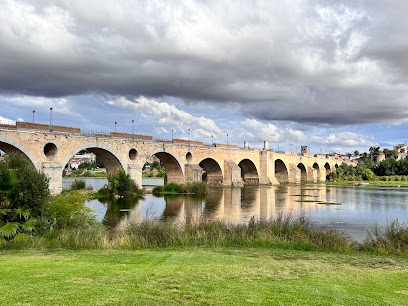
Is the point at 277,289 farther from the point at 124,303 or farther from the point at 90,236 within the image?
the point at 90,236

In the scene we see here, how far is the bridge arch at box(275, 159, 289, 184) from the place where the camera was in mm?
68250

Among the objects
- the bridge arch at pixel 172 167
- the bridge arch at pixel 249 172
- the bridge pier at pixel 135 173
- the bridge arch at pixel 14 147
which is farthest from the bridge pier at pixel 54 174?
the bridge arch at pixel 249 172

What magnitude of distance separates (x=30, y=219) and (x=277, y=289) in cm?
852

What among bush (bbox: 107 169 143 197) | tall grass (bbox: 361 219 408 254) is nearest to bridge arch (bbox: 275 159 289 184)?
bush (bbox: 107 169 143 197)

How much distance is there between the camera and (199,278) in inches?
255

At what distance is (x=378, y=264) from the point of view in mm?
8492

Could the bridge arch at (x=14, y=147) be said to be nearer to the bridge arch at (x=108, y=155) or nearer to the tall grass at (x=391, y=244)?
the bridge arch at (x=108, y=155)

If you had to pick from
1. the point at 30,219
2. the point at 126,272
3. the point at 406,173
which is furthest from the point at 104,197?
the point at 406,173

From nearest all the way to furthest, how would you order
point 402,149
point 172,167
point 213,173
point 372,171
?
point 172,167 < point 213,173 < point 372,171 < point 402,149

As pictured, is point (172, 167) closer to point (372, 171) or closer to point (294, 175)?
point (294, 175)

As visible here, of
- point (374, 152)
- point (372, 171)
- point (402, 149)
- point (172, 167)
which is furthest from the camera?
point (402, 149)

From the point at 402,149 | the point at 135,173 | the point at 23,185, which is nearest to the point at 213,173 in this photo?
the point at 135,173

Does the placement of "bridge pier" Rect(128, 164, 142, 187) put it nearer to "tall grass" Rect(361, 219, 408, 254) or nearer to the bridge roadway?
the bridge roadway

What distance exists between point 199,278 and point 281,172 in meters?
64.5
